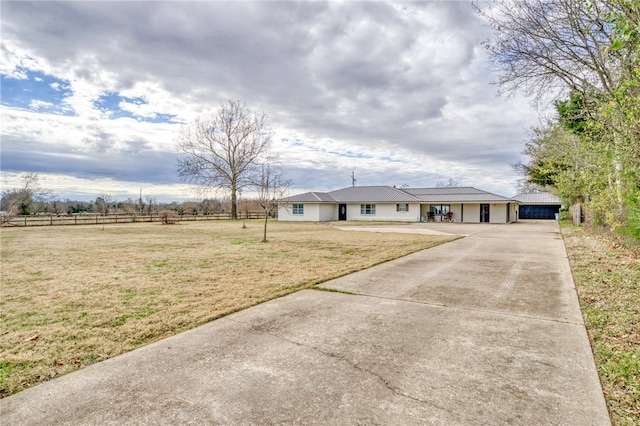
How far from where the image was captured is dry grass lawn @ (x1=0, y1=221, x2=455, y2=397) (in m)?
3.53

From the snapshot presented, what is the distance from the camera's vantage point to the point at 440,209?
35.6 m

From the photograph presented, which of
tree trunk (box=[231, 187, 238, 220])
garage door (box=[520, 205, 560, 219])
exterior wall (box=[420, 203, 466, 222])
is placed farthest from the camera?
garage door (box=[520, 205, 560, 219])

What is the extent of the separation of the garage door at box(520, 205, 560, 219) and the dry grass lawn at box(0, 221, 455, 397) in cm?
4074

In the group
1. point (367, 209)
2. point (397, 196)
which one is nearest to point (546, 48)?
point (397, 196)

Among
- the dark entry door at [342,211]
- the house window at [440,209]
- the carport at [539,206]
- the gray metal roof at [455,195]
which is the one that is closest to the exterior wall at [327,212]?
the dark entry door at [342,211]

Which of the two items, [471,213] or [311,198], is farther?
[311,198]

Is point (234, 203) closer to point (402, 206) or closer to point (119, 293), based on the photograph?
point (402, 206)

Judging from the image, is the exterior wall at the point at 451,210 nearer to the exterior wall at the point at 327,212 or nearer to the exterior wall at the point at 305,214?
the exterior wall at the point at 327,212

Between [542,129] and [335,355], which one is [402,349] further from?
[542,129]

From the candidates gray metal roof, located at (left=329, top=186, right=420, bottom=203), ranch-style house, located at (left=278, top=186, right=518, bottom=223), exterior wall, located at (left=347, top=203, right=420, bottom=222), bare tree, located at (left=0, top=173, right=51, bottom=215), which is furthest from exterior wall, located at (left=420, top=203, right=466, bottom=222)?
bare tree, located at (left=0, top=173, right=51, bottom=215)

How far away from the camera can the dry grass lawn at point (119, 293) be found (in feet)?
11.6

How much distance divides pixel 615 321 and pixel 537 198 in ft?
152

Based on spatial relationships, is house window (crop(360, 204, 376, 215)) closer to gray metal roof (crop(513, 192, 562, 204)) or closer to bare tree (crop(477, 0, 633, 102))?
gray metal roof (crop(513, 192, 562, 204))

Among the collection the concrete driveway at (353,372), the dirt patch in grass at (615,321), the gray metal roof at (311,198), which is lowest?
the concrete driveway at (353,372)
